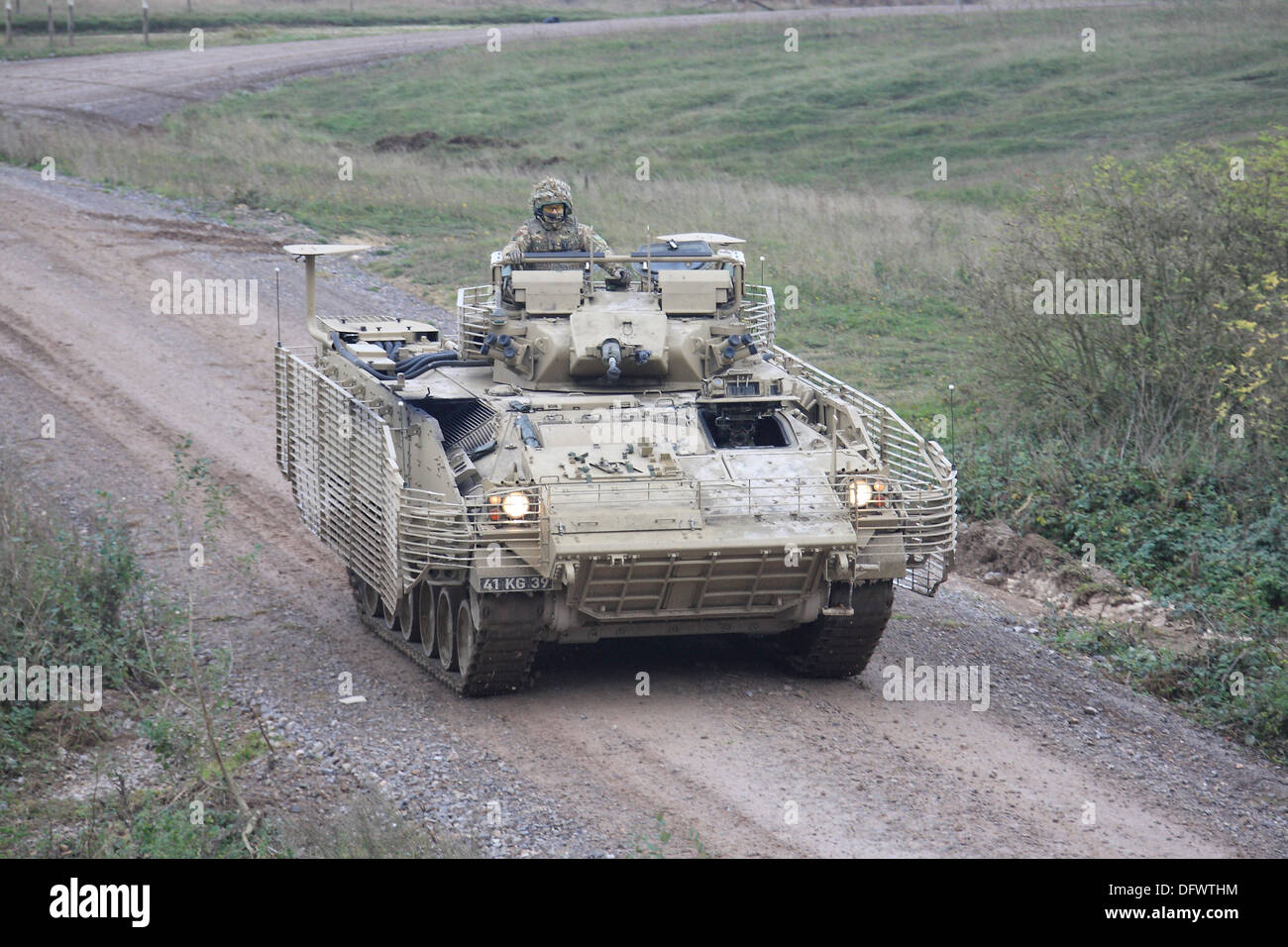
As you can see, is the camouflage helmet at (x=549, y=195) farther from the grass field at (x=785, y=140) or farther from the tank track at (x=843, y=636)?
the grass field at (x=785, y=140)

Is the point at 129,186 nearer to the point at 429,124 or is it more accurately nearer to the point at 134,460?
the point at 429,124

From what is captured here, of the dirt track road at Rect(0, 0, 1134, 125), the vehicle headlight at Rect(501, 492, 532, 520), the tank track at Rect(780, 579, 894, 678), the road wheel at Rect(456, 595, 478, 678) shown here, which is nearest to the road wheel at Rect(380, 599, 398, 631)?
the road wheel at Rect(456, 595, 478, 678)

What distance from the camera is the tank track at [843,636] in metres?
13.0

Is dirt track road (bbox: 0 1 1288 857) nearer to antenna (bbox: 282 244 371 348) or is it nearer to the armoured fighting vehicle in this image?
the armoured fighting vehicle

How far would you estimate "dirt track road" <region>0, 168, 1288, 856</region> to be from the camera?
425 inches

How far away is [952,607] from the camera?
16.3 meters

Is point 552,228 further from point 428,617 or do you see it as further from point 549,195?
point 428,617

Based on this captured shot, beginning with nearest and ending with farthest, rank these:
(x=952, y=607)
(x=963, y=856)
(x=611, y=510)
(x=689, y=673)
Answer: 1. (x=963, y=856)
2. (x=611, y=510)
3. (x=689, y=673)
4. (x=952, y=607)

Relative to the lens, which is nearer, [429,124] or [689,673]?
[689,673]

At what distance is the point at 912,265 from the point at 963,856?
18869mm

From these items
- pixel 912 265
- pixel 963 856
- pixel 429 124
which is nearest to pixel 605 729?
pixel 963 856
